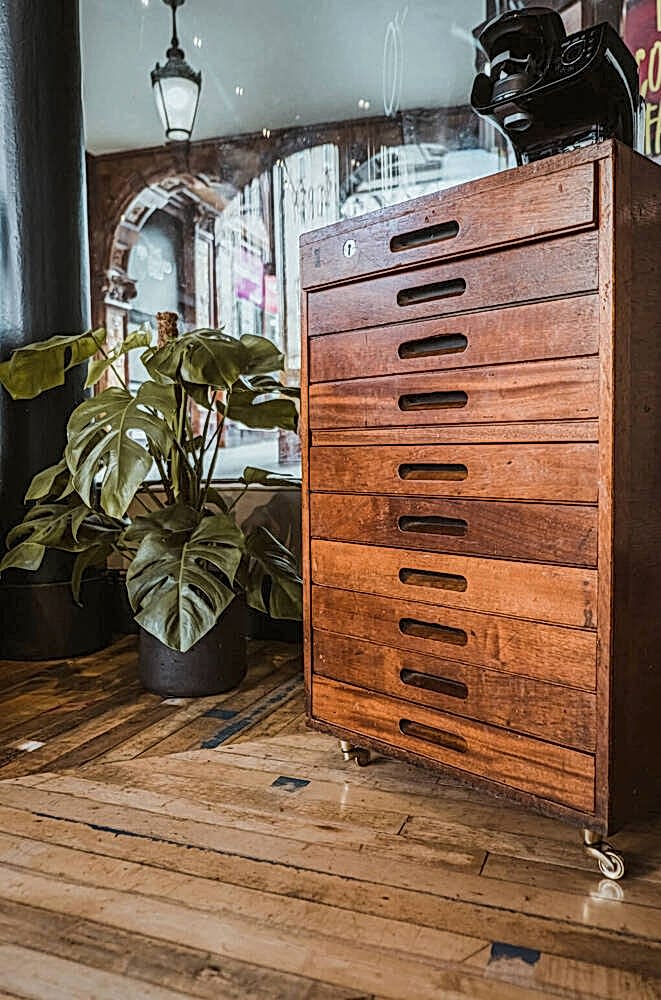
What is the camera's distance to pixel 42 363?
2.18m

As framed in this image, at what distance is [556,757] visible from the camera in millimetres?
1271

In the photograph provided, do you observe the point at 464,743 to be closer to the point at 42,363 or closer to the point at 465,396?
the point at 465,396

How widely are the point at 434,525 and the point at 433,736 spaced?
1.15 feet

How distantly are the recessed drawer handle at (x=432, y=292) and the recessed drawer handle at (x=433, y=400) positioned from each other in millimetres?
152

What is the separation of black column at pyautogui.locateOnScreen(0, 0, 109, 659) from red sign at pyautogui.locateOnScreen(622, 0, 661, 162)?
5.07ft

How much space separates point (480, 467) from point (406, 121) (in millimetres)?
1502

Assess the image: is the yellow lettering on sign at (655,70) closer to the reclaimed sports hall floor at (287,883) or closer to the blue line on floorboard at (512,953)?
the reclaimed sports hall floor at (287,883)

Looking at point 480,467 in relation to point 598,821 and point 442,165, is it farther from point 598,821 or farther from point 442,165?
point 442,165

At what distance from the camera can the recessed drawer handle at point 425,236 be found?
1.37m

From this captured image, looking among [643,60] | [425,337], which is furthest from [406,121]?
[425,337]

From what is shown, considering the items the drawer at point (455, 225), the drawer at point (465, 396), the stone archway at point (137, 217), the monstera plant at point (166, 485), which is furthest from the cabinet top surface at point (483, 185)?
the stone archway at point (137, 217)

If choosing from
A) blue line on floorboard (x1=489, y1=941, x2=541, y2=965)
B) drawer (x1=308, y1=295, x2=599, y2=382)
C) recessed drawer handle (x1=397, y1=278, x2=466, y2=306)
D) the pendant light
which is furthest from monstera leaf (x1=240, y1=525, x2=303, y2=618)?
the pendant light

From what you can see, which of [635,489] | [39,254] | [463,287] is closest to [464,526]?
[635,489]

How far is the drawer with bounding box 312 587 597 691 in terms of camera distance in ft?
4.09
